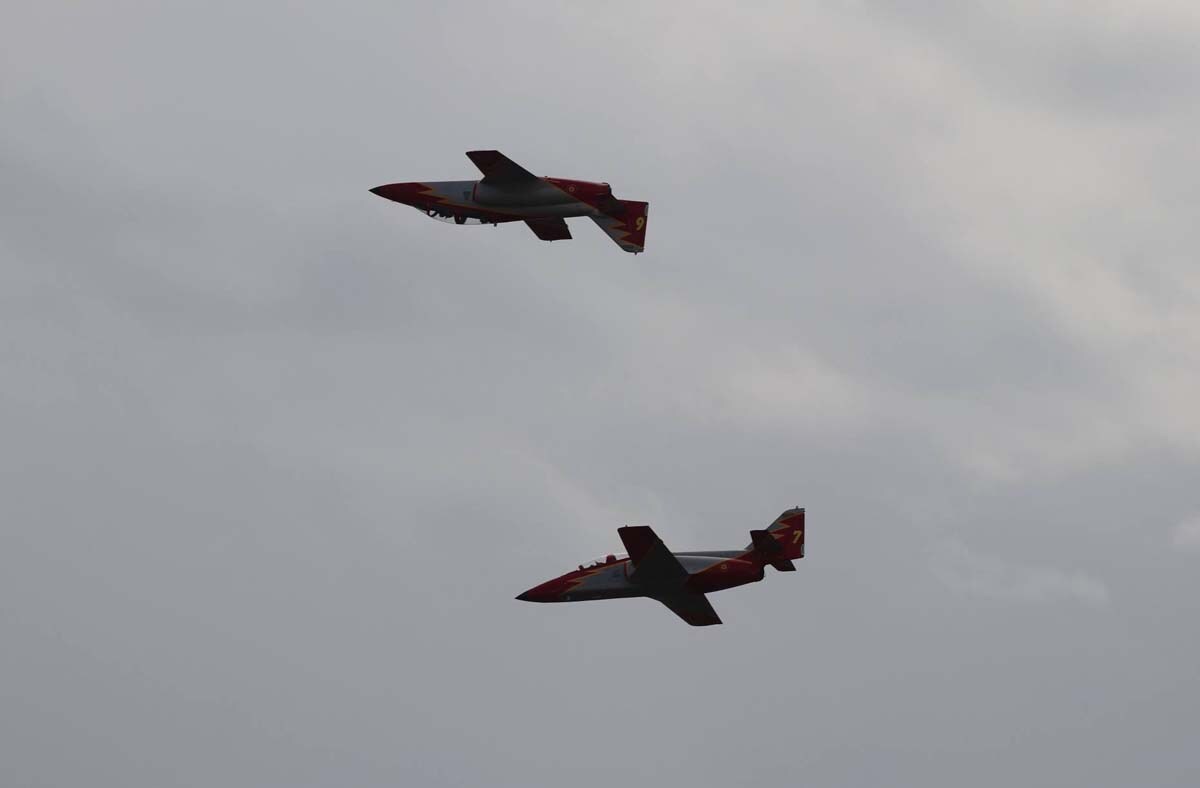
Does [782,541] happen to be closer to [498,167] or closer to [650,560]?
[650,560]

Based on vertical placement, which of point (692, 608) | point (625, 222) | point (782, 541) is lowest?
point (692, 608)

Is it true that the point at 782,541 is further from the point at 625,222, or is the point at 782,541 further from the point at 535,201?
the point at 535,201

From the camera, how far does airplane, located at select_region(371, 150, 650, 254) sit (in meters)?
95.2

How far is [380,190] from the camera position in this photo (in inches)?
3915

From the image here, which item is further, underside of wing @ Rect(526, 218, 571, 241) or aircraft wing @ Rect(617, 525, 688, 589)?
underside of wing @ Rect(526, 218, 571, 241)

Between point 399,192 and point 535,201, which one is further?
point 399,192

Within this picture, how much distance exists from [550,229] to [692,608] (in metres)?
23.3

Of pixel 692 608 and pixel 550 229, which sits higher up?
pixel 550 229

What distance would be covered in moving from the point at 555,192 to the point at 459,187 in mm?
5721

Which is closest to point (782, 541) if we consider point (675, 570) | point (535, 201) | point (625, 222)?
point (675, 570)

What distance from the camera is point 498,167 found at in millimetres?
94938

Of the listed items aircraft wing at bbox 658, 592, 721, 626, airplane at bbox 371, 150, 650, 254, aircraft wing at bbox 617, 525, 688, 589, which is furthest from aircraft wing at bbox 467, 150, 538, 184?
aircraft wing at bbox 658, 592, 721, 626

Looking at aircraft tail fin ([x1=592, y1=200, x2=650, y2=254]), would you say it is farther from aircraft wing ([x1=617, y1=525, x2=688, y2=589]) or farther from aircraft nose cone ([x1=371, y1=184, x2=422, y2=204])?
aircraft wing ([x1=617, y1=525, x2=688, y2=589])

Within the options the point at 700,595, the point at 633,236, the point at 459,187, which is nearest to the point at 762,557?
the point at 700,595
